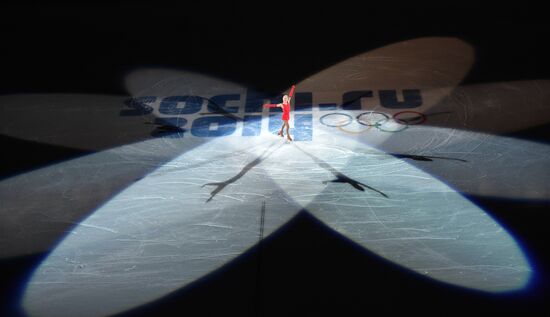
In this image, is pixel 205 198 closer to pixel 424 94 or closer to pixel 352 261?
pixel 352 261

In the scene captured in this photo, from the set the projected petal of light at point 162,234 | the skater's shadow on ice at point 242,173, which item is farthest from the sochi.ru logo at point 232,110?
the projected petal of light at point 162,234

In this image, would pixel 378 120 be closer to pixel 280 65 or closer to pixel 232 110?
pixel 232 110

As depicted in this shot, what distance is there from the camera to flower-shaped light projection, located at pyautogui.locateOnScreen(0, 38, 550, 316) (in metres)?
5.50

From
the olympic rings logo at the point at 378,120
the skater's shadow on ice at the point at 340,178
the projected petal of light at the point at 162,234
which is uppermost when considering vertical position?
the olympic rings logo at the point at 378,120

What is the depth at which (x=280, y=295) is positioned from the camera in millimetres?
5102

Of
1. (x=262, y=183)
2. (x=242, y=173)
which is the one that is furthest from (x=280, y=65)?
(x=262, y=183)

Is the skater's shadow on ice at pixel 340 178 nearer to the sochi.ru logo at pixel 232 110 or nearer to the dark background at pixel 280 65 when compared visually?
the sochi.ru logo at pixel 232 110

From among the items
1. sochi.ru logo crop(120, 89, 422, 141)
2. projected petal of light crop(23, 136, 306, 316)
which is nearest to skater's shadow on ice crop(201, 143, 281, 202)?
projected petal of light crop(23, 136, 306, 316)

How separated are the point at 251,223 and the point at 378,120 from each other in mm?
3285

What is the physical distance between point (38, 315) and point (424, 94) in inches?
276

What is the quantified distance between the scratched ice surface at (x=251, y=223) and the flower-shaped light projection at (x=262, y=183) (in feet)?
0.07

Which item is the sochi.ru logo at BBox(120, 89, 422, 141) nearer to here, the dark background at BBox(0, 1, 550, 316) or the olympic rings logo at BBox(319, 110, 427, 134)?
the olympic rings logo at BBox(319, 110, 427, 134)

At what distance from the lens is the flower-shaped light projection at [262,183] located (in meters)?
5.50

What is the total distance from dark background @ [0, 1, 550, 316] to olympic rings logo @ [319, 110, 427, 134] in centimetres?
155
